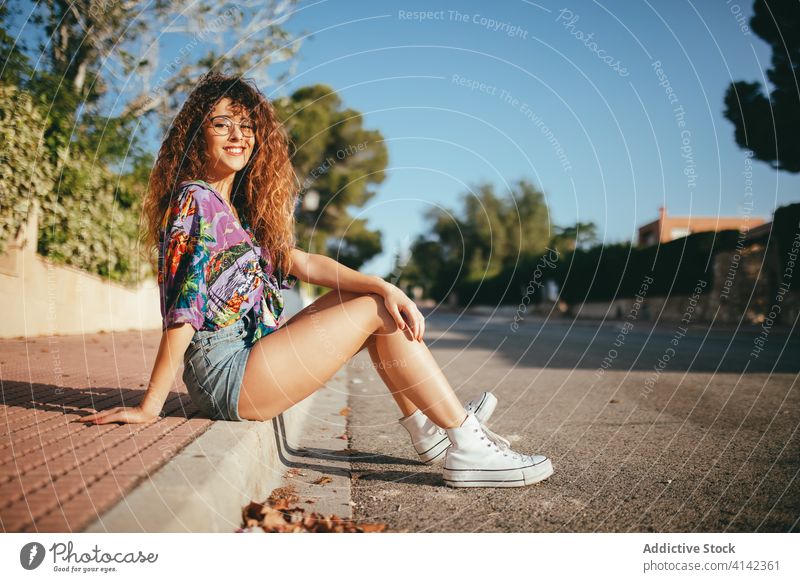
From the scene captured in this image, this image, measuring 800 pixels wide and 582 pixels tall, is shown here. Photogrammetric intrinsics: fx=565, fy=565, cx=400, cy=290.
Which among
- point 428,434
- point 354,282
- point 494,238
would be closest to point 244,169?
point 354,282

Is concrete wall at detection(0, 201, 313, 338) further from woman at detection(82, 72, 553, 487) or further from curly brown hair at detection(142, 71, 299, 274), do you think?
woman at detection(82, 72, 553, 487)

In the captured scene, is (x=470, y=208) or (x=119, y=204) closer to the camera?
(x=119, y=204)

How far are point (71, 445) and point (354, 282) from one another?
114cm

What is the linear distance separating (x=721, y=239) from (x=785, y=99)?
565cm

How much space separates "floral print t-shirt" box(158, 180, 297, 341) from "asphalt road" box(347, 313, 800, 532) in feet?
2.88

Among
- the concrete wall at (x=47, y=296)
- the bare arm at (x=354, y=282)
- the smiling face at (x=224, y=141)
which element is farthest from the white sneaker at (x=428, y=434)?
the concrete wall at (x=47, y=296)

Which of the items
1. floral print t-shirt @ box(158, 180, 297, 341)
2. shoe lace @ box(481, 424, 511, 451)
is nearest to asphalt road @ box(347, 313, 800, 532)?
shoe lace @ box(481, 424, 511, 451)

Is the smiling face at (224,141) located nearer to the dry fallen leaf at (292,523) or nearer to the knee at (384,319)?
the knee at (384,319)

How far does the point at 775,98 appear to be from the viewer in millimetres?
12867

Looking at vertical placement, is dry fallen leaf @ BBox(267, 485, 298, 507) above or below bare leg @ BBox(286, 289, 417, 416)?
below

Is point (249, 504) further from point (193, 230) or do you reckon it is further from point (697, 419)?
point (697, 419)

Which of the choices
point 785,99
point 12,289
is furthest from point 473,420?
point 785,99

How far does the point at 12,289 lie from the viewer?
5859 millimetres

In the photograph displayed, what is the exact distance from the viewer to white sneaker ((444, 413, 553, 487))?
7.19ft
